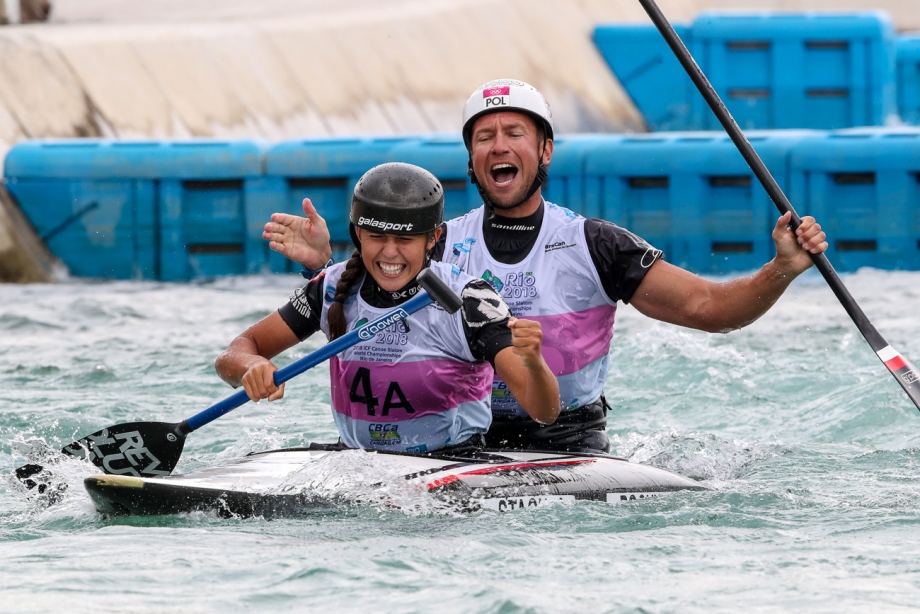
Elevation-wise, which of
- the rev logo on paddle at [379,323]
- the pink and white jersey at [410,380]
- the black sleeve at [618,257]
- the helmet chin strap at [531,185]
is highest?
the helmet chin strap at [531,185]

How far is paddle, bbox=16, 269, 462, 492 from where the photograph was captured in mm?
4820

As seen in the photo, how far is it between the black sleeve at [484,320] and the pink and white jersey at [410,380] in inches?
2.0

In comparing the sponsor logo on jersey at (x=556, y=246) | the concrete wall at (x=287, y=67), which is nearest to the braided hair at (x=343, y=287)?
the sponsor logo on jersey at (x=556, y=246)

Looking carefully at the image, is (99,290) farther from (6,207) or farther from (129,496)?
(129,496)

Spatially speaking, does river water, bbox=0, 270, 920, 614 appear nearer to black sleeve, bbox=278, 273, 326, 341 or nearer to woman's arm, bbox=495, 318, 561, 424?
woman's arm, bbox=495, 318, 561, 424

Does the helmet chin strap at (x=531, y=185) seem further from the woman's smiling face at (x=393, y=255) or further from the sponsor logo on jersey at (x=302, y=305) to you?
the sponsor logo on jersey at (x=302, y=305)

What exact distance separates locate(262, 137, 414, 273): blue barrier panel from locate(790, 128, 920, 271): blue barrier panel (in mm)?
3169

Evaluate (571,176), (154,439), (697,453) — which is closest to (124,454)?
(154,439)

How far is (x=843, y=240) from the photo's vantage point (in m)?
11.2

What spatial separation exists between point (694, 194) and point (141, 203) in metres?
4.34

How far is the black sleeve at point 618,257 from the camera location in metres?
5.39

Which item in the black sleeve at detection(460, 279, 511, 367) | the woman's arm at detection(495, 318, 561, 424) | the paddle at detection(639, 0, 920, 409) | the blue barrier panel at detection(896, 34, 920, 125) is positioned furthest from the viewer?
the blue barrier panel at detection(896, 34, 920, 125)

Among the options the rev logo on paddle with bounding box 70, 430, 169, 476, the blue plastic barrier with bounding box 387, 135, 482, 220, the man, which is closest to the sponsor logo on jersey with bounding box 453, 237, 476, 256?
the man

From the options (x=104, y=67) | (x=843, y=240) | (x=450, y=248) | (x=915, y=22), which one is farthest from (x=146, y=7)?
(x=915, y=22)
